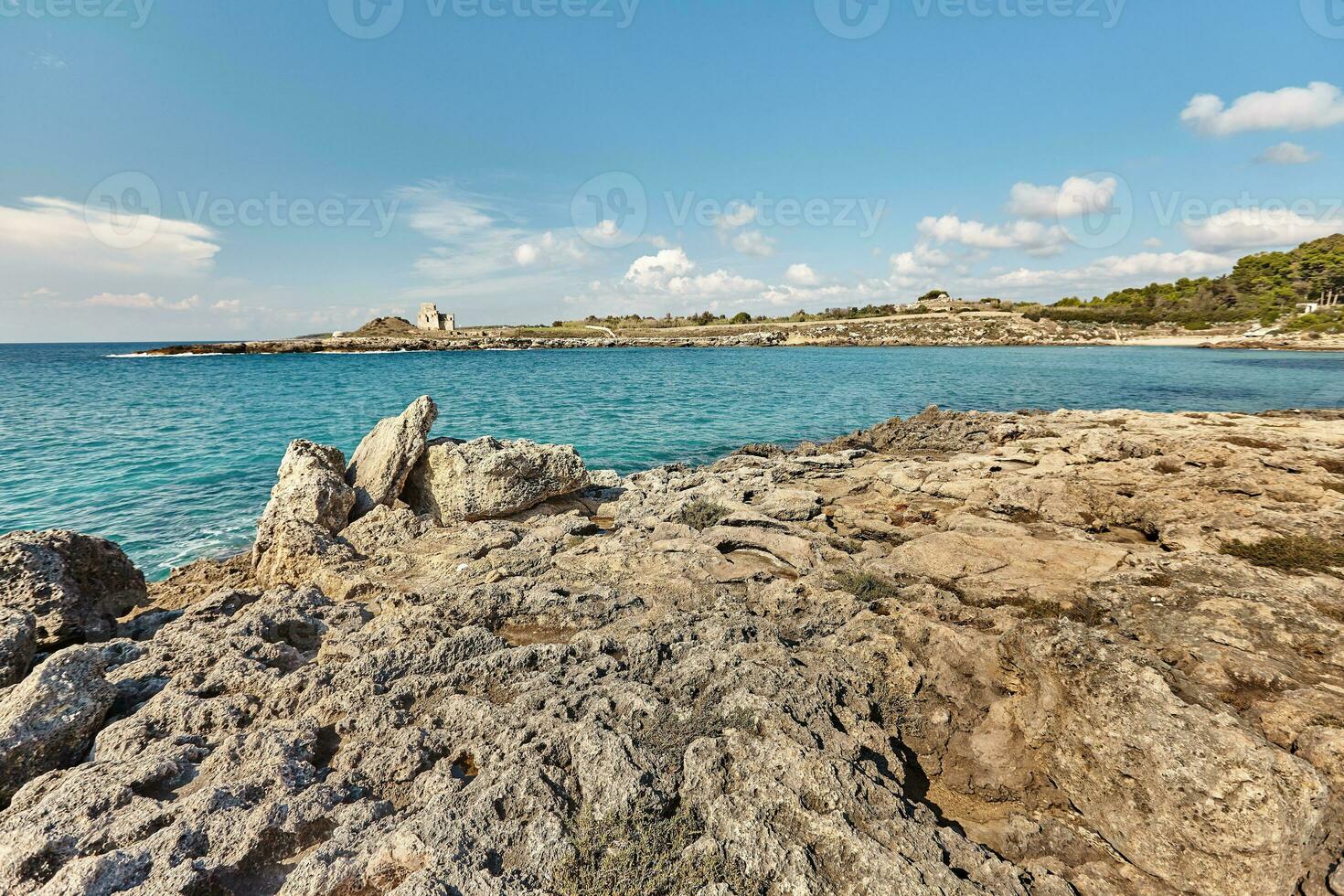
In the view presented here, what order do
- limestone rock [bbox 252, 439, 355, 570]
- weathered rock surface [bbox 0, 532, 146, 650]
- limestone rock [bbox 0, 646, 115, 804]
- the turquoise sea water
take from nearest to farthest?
limestone rock [bbox 0, 646, 115, 804] → weathered rock surface [bbox 0, 532, 146, 650] → limestone rock [bbox 252, 439, 355, 570] → the turquoise sea water

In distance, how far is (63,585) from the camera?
5.85 m

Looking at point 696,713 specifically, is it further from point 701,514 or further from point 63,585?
point 63,585

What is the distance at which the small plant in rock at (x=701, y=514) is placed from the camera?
8695 millimetres

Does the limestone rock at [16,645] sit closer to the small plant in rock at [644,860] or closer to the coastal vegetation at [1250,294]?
the small plant in rock at [644,860]

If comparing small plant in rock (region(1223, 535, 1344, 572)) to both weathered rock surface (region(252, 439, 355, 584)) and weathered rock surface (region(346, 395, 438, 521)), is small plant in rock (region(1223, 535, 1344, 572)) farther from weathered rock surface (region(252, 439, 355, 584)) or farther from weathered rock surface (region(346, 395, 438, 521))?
weathered rock surface (region(346, 395, 438, 521))

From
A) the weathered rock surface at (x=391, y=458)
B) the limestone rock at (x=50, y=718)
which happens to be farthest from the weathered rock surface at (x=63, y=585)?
the weathered rock surface at (x=391, y=458)

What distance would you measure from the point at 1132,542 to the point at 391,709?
9.56 metres

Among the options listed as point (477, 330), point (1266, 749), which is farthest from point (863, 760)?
point (477, 330)

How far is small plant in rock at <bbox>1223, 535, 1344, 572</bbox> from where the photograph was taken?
590 cm

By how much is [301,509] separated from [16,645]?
4.44 m

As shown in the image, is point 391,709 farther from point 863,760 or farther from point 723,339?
point 723,339

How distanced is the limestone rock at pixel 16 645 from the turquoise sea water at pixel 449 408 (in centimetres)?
529

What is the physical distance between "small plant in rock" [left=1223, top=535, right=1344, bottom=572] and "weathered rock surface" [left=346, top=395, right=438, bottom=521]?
39.5 feet

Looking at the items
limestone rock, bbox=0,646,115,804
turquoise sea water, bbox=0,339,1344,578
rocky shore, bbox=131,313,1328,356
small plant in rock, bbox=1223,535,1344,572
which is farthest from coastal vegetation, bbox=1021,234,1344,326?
limestone rock, bbox=0,646,115,804
